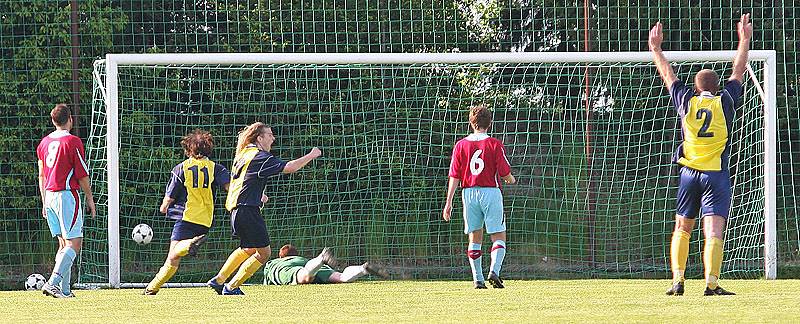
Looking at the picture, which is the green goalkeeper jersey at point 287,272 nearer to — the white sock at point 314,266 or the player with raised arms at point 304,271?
the player with raised arms at point 304,271

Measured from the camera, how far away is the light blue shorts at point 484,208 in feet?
32.8

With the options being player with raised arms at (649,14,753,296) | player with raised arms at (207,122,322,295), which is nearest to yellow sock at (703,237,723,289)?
player with raised arms at (649,14,753,296)

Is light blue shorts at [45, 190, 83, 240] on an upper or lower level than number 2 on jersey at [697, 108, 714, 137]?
lower

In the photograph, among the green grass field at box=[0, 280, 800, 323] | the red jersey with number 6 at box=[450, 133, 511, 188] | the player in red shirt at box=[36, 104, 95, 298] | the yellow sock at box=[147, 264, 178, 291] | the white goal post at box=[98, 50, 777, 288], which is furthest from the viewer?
the white goal post at box=[98, 50, 777, 288]

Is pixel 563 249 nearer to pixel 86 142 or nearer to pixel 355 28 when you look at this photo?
pixel 355 28

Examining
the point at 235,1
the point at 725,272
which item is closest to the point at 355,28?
the point at 235,1

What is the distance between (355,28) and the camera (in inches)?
588

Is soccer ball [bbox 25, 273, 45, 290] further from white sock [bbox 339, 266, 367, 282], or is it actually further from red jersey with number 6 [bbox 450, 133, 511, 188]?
red jersey with number 6 [bbox 450, 133, 511, 188]

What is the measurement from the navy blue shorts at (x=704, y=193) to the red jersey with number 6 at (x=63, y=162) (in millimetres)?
4318

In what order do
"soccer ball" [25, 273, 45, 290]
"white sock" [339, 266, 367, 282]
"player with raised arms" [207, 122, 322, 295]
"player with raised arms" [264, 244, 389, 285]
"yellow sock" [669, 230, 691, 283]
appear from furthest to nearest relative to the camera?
"soccer ball" [25, 273, 45, 290] < "player with raised arms" [264, 244, 389, 285] < "white sock" [339, 266, 367, 282] < "player with raised arms" [207, 122, 322, 295] < "yellow sock" [669, 230, 691, 283]

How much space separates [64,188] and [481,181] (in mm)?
3075

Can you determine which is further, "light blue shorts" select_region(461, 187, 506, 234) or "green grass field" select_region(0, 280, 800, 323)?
"light blue shorts" select_region(461, 187, 506, 234)

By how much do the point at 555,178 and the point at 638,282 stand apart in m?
3.26

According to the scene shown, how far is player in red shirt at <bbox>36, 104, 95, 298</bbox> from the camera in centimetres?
959
